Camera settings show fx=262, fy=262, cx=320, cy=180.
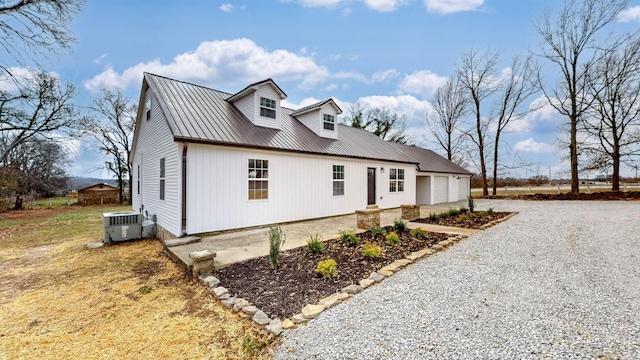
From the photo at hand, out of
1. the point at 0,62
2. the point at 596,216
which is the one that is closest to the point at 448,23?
the point at 596,216

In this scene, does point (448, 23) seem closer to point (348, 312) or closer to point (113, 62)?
point (348, 312)

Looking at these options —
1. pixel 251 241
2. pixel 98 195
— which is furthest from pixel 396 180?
pixel 98 195

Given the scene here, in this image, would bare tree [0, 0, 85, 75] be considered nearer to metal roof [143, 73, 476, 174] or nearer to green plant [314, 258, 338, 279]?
metal roof [143, 73, 476, 174]

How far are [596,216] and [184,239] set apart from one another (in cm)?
1385

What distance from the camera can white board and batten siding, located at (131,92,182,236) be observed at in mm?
6871

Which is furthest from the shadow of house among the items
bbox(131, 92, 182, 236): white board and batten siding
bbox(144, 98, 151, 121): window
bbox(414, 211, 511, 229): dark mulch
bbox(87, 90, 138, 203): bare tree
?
bbox(414, 211, 511, 229): dark mulch

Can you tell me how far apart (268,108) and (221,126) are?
232cm

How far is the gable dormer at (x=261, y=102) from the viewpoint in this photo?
9242 mm

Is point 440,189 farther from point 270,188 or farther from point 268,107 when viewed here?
point 270,188

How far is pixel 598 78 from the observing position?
17484 millimetres

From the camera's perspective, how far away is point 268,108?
9648mm

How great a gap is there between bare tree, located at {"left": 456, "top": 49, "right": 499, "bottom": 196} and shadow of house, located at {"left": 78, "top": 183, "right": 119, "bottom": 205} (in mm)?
31499

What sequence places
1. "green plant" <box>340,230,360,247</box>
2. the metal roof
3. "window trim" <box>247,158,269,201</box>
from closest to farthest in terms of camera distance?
"green plant" <box>340,230,360,247</box> < the metal roof < "window trim" <box>247,158,269,201</box>

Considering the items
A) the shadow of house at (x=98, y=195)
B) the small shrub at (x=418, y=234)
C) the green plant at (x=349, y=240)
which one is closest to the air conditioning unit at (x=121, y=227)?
the green plant at (x=349, y=240)
